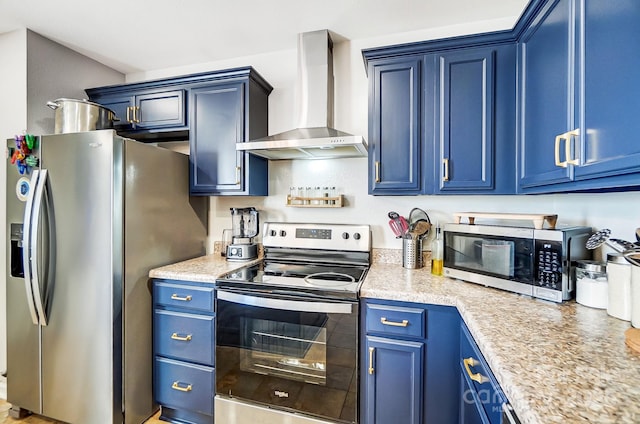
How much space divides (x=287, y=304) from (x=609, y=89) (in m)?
1.49

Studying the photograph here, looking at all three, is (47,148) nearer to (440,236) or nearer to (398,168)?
(398,168)

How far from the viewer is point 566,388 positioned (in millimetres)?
651

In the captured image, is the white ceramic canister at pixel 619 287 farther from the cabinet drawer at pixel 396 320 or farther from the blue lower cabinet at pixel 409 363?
the cabinet drawer at pixel 396 320

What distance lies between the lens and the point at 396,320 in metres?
1.38

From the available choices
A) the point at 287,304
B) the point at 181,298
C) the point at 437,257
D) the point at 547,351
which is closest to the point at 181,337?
the point at 181,298

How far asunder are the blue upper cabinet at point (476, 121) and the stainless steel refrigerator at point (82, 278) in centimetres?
182

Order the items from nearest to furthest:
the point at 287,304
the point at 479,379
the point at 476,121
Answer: the point at 479,379, the point at 287,304, the point at 476,121

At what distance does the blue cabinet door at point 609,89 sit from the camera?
0.77 m

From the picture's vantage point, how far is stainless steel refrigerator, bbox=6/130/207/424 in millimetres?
1595

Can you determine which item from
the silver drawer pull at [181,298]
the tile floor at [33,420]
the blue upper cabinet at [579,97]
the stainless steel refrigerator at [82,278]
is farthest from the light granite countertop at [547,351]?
the tile floor at [33,420]

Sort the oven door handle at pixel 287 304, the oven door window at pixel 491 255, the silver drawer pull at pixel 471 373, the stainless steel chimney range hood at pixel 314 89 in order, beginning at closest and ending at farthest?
the silver drawer pull at pixel 471 373 < the oven door window at pixel 491 255 < the oven door handle at pixel 287 304 < the stainless steel chimney range hood at pixel 314 89

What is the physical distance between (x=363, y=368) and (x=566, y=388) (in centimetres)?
93

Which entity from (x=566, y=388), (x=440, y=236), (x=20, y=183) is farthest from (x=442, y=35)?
(x=20, y=183)

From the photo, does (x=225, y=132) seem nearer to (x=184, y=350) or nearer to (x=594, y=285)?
(x=184, y=350)
